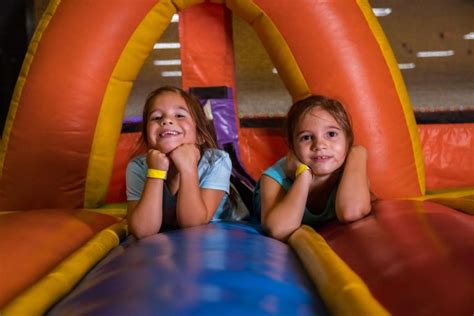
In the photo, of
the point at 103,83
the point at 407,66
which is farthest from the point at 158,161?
the point at 407,66

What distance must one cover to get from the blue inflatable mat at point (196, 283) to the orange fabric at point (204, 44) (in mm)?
911

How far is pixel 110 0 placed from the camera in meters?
1.31

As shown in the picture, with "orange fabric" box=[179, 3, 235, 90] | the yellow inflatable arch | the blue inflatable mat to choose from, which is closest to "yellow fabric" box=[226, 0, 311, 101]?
the yellow inflatable arch

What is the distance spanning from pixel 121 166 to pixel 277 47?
632 millimetres

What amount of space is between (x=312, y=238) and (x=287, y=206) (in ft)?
0.44

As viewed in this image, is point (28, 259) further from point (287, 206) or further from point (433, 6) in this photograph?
point (433, 6)

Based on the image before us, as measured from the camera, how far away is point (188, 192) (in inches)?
36.5

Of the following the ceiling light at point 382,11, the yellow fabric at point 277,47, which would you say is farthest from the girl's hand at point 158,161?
the ceiling light at point 382,11

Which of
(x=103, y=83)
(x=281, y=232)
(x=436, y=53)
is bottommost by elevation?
(x=281, y=232)

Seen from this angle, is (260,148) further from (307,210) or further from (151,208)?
(151,208)

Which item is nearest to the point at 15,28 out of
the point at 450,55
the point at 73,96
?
the point at 73,96

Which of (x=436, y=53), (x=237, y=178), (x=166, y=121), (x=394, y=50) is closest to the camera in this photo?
(x=166, y=121)

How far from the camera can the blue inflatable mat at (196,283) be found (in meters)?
0.49

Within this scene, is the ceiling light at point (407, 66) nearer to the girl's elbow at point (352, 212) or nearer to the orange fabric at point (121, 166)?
the orange fabric at point (121, 166)
